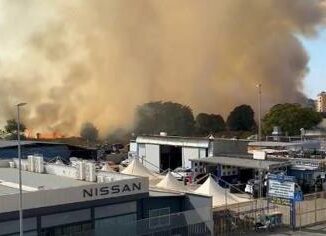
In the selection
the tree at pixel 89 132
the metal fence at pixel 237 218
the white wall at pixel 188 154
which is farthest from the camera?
the tree at pixel 89 132

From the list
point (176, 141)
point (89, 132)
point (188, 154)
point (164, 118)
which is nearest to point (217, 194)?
point (188, 154)

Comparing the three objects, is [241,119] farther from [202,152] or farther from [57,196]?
[57,196]

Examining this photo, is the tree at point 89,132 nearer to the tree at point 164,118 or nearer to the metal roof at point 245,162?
the tree at point 164,118

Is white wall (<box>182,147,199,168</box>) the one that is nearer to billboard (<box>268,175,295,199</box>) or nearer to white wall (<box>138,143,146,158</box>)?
white wall (<box>138,143,146,158</box>)

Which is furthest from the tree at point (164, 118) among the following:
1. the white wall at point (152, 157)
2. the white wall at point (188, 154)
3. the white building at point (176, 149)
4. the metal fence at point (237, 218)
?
the metal fence at point (237, 218)

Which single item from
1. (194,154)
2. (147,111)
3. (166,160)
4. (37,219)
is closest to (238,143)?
(194,154)

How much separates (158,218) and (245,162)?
1773 cm

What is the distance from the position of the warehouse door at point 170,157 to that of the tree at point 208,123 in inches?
1457

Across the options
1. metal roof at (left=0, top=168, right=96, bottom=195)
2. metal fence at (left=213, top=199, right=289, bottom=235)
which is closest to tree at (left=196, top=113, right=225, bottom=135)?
metal roof at (left=0, top=168, right=96, bottom=195)

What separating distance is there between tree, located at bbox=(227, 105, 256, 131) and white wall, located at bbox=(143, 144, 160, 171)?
40.0 metres

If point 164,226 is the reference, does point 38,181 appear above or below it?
above

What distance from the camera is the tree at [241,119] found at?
97875 millimetres

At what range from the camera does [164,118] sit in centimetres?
9738

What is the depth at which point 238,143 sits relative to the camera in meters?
52.8
